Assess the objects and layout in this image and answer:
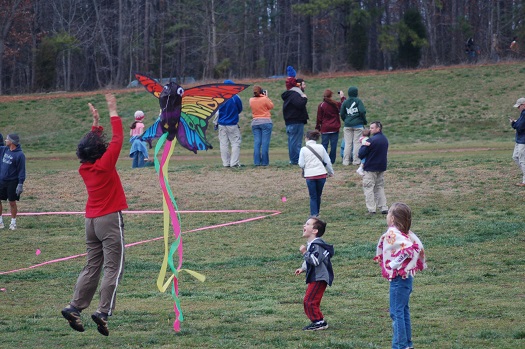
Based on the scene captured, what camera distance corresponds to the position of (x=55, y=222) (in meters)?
16.4

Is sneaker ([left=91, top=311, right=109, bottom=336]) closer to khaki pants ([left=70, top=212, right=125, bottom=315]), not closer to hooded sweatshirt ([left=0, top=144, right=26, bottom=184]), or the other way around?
khaki pants ([left=70, top=212, right=125, bottom=315])

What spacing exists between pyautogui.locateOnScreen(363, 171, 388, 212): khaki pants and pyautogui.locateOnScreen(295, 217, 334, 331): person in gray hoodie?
23.4ft

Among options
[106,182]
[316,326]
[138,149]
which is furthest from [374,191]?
[106,182]

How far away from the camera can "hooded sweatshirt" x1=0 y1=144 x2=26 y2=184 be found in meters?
15.2

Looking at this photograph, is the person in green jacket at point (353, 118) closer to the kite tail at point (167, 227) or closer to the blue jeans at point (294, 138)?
the blue jeans at point (294, 138)

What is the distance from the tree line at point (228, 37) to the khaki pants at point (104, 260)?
39.5 m

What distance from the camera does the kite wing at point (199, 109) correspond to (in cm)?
802

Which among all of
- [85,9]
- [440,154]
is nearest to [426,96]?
[440,154]

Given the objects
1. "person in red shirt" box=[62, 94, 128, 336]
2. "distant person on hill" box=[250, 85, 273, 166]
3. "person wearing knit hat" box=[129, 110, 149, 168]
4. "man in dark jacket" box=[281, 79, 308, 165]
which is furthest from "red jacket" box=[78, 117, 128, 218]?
"person wearing knit hat" box=[129, 110, 149, 168]

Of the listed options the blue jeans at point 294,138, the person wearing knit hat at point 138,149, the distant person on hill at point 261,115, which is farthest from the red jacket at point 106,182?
the person wearing knit hat at point 138,149

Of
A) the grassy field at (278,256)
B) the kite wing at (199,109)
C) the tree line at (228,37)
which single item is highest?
the tree line at (228,37)

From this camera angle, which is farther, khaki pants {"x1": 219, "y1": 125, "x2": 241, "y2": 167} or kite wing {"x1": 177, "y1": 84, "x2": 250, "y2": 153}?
khaki pants {"x1": 219, "y1": 125, "x2": 241, "y2": 167}

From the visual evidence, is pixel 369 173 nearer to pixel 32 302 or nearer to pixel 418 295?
pixel 418 295

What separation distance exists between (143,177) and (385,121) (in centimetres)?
1527
